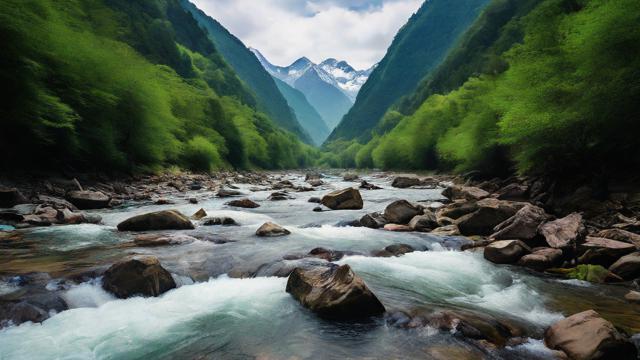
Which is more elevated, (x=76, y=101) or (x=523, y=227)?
(x=76, y=101)

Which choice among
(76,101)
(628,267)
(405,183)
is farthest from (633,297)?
(405,183)

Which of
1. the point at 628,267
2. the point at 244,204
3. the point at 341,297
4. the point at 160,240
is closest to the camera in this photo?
the point at 341,297

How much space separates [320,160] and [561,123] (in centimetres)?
15983

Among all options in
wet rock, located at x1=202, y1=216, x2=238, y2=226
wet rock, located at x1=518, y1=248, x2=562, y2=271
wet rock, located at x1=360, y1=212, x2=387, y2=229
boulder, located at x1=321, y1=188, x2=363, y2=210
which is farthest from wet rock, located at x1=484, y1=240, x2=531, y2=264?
boulder, located at x1=321, y1=188, x2=363, y2=210

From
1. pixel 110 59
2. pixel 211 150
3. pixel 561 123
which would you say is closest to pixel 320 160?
pixel 211 150

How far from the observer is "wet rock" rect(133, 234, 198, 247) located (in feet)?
35.1

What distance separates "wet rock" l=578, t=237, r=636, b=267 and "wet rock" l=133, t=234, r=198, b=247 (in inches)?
440

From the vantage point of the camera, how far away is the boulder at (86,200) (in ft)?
57.1

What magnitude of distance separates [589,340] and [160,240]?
33.9 feet

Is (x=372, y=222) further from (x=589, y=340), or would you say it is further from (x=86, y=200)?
(x=86, y=200)

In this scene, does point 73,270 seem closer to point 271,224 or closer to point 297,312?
point 297,312

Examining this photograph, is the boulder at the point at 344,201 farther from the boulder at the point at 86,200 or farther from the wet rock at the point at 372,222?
the boulder at the point at 86,200

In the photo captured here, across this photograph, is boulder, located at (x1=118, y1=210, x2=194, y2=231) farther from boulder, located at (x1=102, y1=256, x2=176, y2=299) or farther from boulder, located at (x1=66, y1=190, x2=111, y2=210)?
boulder, located at (x1=66, y1=190, x2=111, y2=210)

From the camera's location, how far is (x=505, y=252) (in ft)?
32.7
